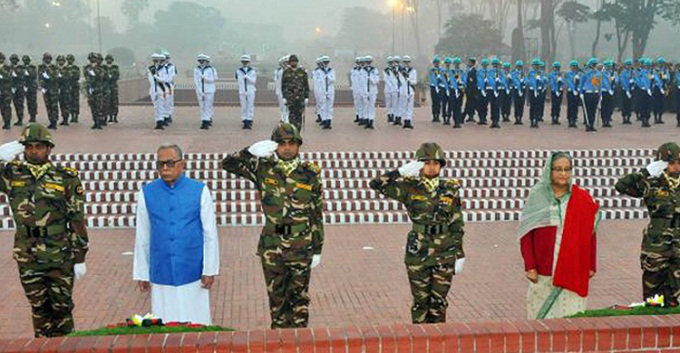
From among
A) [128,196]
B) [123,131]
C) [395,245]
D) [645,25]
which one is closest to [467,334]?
[395,245]

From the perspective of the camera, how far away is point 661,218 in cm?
573

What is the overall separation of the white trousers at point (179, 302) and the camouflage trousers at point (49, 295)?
69 cm

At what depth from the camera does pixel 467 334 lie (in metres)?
3.55

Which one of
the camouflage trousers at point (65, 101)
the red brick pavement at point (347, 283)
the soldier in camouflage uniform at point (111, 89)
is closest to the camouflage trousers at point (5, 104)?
the camouflage trousers at point (65, 101)

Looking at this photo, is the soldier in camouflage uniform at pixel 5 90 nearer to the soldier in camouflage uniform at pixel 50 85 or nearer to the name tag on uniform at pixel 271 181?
the soldier in camouflage uniform at pixel 50 85

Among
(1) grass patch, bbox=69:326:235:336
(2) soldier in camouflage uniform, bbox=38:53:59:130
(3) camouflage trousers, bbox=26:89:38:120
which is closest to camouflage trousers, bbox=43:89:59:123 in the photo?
(2) soldier in camouflage uniform, bbox=38:53:59:130

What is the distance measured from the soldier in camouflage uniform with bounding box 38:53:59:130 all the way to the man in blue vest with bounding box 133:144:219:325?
1258cm

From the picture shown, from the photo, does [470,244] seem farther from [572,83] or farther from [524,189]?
[572,83]

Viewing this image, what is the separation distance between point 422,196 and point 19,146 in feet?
10.1

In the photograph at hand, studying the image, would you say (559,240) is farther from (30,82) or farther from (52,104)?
(30,82)

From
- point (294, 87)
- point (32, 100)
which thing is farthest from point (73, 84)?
point (294, 87)

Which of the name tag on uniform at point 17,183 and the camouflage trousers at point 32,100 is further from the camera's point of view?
the camouflage trousers at point 32,100

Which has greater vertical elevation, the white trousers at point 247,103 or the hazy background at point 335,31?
the hazy background at point 335,31

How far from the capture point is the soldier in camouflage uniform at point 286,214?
5.10 metres
